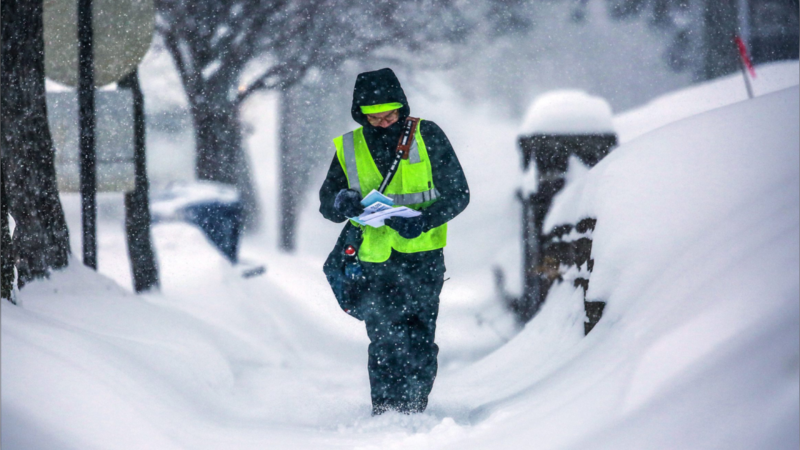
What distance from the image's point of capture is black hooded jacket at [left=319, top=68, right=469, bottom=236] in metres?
2.70

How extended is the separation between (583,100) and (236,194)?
4171 millimetres

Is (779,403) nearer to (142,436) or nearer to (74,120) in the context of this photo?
(142,436)

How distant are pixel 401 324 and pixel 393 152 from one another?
77cm

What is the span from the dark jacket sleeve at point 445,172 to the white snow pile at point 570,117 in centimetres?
245

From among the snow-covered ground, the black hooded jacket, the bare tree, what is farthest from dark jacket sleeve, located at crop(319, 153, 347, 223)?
the bare tree

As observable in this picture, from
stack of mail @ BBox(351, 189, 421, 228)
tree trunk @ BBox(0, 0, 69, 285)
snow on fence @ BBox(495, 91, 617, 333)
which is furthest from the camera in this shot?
snow on fence @ BBox(495, 91, 617, 333)

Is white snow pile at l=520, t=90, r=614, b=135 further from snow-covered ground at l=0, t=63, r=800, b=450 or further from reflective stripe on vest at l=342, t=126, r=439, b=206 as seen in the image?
reflective stripe on vest at l=342, t=126, r=439, b=206

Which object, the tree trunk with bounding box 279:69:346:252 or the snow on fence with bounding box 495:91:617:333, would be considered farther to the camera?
the tree trunk with bounding box 279:69:346:252

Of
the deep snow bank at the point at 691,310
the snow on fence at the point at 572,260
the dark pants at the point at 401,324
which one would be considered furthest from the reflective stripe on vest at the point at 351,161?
the snow on fence at the point at 572,260

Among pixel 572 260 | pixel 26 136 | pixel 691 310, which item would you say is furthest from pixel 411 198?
pixel 26 136

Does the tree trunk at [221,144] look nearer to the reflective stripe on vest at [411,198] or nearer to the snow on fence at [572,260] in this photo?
the snow on fence at [572,260]

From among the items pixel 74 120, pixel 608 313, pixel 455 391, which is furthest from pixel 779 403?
pixel 74 120

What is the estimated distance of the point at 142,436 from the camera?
197cm

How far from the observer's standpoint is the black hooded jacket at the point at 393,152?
2699 mm
